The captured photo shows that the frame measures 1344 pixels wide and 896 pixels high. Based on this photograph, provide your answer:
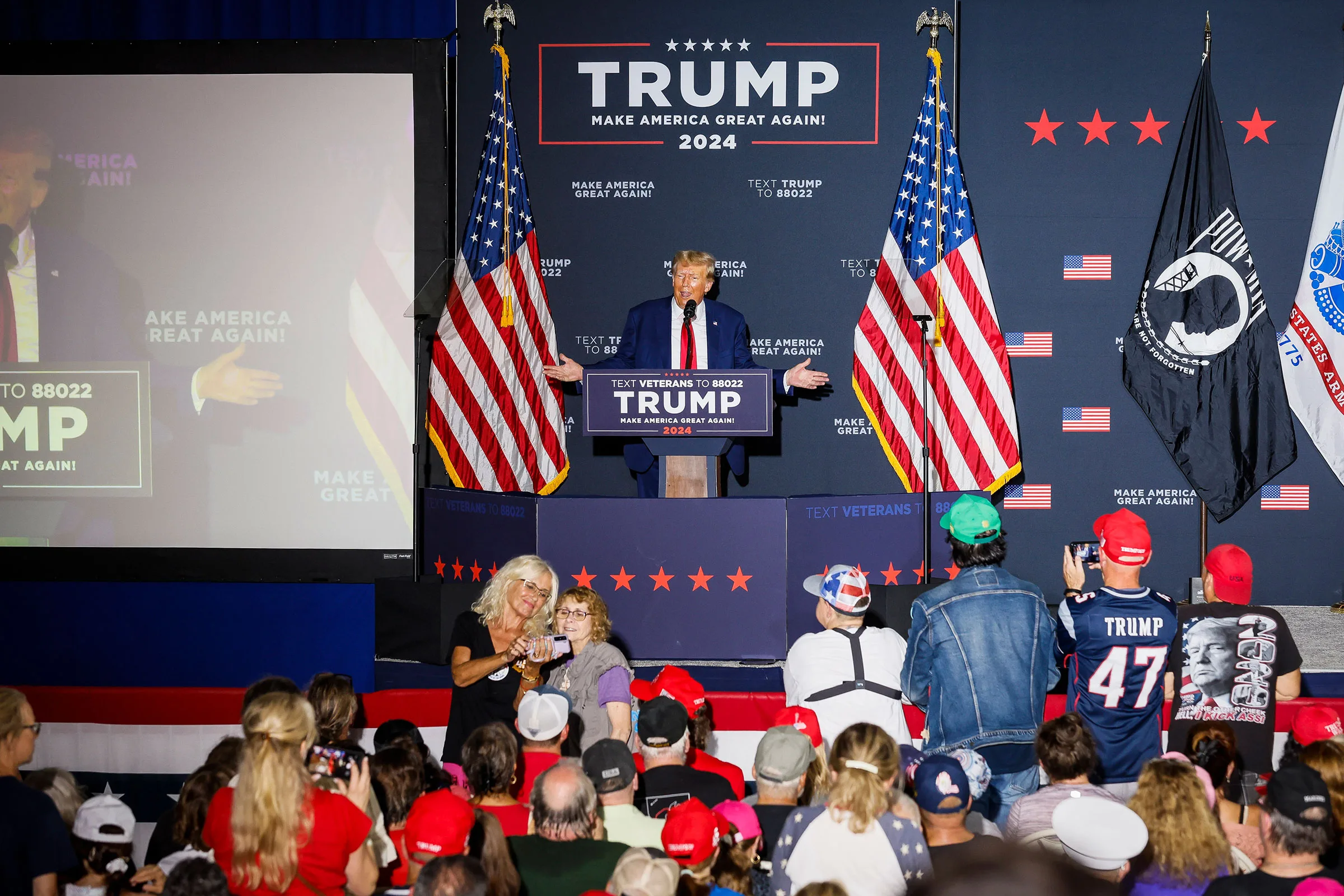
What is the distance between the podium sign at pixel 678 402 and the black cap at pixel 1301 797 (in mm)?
3801

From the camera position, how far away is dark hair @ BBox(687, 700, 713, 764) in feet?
14.1

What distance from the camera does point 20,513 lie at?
27.9 feet

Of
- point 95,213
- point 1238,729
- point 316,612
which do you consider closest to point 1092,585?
point 1238,729

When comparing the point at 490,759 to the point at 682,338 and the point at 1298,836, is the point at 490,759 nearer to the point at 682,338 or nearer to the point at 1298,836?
the point at 1298,836

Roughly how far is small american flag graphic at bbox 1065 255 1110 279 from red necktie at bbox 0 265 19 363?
7504 mm

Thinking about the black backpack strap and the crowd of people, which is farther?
the black backpack strap

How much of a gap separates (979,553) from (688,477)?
273 cm

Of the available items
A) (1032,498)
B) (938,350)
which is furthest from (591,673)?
(1032,498)

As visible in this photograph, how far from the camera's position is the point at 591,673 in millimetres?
4770

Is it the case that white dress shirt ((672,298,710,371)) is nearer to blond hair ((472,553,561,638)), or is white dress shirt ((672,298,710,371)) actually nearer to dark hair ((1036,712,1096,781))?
blond hair ((472,553,561,638))

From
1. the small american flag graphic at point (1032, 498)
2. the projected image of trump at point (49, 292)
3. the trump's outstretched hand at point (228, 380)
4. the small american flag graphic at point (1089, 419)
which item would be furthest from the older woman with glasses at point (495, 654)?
the small american flag graphic at point (1089, 419)

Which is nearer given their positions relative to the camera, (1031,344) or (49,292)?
(49,292)

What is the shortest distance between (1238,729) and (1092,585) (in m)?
4.39

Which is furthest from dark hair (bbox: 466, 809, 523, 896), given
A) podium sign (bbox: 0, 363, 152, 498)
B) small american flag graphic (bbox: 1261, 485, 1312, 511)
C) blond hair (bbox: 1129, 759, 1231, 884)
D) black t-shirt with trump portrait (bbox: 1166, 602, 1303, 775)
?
small american flag graphic (bbox: 1261, 485, 1312, 511)
